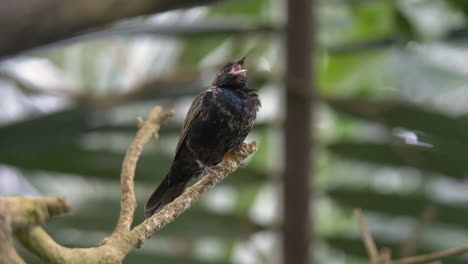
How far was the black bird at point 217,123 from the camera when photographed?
2506 millimetres

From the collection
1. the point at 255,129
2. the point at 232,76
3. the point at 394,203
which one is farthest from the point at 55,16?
the point at 394,203

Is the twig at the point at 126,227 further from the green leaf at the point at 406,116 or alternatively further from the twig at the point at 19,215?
the green leaf at the point at 406,116

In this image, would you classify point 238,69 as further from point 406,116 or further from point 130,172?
point 130,172

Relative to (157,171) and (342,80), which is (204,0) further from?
(342,80)

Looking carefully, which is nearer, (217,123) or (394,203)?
(217,123)

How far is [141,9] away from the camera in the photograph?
1.92 m

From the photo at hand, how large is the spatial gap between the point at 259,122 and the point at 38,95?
1110mm

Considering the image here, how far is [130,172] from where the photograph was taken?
1514mm

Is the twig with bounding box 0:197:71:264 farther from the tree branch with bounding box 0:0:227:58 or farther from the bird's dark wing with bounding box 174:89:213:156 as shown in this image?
the bird's dark wing with bounding box 174:89:213:156

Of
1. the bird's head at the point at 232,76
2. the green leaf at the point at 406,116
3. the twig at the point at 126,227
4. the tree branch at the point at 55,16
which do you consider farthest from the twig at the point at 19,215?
the green leaf at the point at 406,116

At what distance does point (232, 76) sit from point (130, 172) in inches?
44.3

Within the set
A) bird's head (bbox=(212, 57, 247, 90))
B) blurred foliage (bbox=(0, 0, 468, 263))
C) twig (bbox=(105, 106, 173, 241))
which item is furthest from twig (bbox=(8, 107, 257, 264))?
blurred foliage (bbox=(0, 0, 468, 263))

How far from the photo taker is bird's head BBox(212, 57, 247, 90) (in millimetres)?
2535

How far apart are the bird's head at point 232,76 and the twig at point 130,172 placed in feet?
2.07
